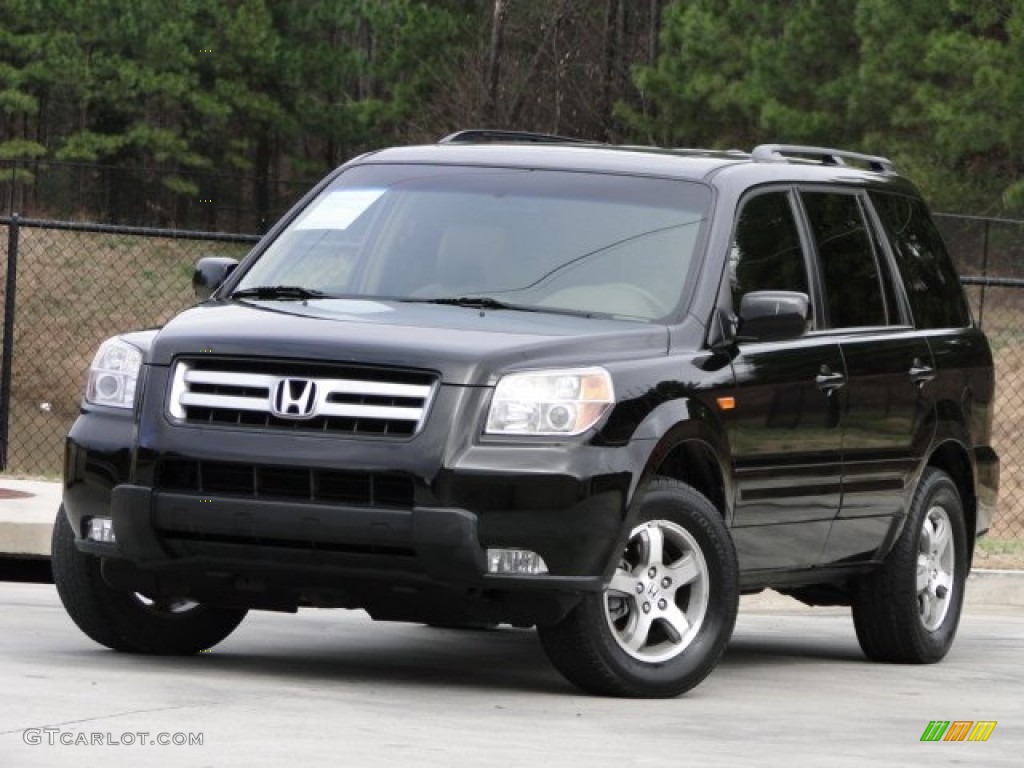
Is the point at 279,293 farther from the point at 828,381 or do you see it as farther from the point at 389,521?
the point at 828,381

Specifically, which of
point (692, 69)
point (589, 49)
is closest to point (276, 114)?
point (589, 49)

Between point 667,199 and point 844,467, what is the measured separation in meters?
1.23

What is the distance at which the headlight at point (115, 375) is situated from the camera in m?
8.23

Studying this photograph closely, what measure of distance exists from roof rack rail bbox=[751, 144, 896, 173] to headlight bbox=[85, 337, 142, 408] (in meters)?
2.57

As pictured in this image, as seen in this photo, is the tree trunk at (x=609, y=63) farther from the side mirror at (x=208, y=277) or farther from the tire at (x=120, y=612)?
the tire at (x=120, y=612)

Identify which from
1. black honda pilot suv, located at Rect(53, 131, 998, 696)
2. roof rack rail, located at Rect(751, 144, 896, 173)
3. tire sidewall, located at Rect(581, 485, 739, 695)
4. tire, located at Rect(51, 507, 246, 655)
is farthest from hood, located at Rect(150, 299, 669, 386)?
roof rack rail, located at Rect(751, 144, 896, 173)

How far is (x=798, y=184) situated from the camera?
9.58 meters

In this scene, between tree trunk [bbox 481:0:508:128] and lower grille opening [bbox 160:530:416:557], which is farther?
tree trunk [bbox 481:0:508:128]

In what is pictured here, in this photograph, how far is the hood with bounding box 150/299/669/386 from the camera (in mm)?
7762

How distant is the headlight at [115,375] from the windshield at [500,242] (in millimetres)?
741

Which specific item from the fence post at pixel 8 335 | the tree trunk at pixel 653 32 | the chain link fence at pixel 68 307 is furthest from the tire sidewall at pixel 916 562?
the tree trunk at pixel 653 32

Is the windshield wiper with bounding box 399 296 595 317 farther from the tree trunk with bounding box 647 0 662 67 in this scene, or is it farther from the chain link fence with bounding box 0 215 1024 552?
the tree trunk with bounding box 647 0 662 67

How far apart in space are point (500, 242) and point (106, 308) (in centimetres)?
3058

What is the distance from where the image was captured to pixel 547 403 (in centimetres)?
773
